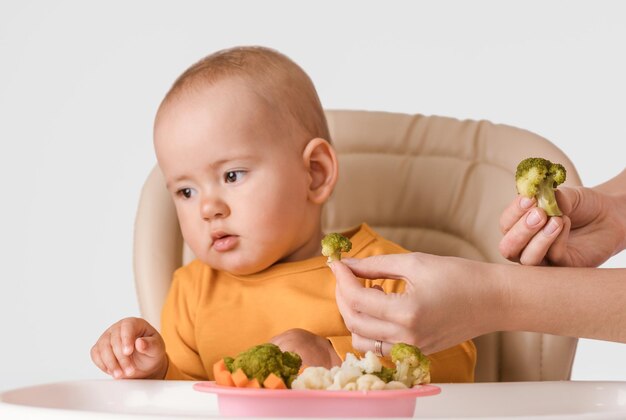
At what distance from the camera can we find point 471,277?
1271 millimetres

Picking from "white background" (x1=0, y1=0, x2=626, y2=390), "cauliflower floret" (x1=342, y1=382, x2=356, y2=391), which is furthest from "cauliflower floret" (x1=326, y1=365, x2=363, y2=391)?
"white background" (x1=0, y1=0, x2=626, y2=390)

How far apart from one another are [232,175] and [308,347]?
355mm

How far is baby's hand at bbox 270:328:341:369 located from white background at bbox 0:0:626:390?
72.5 inches

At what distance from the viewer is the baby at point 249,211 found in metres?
1.55

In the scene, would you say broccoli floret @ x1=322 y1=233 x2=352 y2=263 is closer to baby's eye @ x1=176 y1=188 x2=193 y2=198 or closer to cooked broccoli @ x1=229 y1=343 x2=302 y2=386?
cooked broccoli @ x1=229 y1=343 x2=302 y2=386

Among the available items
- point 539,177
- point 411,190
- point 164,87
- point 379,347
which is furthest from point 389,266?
point 164,87

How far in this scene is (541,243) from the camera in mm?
1282

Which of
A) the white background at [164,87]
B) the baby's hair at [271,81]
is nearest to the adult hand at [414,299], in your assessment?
the baby's hair at [271,81]

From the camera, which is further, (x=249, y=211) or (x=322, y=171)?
(x=322, y=171)

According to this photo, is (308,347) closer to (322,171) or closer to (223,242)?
(223,242)

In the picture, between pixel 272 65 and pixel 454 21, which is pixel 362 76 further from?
pixel 272 65

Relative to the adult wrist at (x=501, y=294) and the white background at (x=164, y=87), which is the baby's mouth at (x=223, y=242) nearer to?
the adult wrist at (x=501, y=294)

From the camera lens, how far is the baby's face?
61.1 inches

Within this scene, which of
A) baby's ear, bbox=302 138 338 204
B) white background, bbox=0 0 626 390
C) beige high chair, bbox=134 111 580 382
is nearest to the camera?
baby's ear, bbox=302 138 338 204
